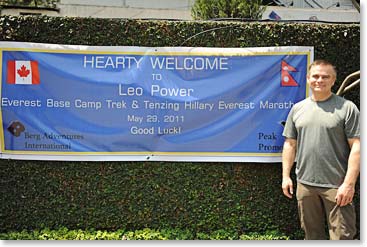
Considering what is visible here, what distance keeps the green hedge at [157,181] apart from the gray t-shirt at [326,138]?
82cm

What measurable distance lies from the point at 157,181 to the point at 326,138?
172cm

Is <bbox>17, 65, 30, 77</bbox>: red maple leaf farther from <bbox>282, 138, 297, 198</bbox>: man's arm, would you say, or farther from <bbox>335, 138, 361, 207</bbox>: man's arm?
<bbox>335, 138, 361, 207</bbox>: man's arm

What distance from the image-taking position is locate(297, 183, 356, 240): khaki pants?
3910 mm

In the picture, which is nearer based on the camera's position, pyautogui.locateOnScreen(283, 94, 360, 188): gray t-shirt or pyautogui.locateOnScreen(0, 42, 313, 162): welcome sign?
pyautogui.locateOnScreen(283, 94, 360, 188): gray t-shirt

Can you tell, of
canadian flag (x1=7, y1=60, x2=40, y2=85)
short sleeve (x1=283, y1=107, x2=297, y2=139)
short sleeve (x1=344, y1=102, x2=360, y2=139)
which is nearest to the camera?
short sleeve (x1=344, y1=102, x2=360, y2=139)

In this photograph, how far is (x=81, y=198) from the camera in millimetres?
4746

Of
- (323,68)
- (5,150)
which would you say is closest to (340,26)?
(323,68)

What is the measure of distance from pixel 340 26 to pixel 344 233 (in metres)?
2.02

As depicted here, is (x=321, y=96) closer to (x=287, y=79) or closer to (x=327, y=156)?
(x=327, y=156)

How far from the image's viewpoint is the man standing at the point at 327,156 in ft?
12.5

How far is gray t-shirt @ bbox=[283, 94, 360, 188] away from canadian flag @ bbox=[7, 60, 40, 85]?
2.51m

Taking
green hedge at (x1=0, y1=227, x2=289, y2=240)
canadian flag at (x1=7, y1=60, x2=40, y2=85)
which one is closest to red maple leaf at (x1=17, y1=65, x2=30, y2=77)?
canadian flag at (x1=7, y1=60, x2=40, y2=85)

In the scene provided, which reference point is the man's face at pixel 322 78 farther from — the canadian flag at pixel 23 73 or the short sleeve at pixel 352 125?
the canadian flag at pixel 23 73

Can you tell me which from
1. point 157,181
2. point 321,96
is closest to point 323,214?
point 321,96
